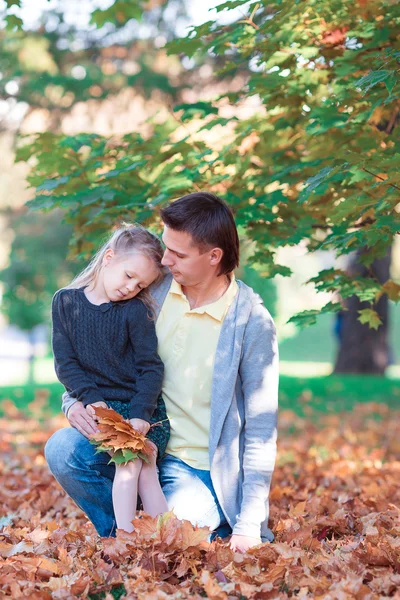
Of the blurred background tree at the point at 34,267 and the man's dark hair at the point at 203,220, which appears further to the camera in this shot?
the blurred background tree at the point at 34,267

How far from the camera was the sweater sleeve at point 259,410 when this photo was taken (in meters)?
2.91

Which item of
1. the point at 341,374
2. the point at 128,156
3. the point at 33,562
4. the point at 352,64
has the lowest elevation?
the point at 341,374

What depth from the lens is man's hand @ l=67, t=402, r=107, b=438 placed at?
295 centimetres

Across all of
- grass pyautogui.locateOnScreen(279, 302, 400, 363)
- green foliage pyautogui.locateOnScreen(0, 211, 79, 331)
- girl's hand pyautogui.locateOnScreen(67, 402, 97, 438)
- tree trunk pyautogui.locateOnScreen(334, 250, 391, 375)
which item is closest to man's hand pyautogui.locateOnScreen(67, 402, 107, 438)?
girl's hand pyautogui.locateOnScreen(67, 402, 97, 438)

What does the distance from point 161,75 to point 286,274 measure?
9575 millimetres

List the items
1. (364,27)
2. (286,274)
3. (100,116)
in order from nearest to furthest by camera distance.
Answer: (364,27), (286,274), (100,116)

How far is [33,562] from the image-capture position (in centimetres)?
266

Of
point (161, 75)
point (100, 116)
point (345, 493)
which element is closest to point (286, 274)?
point (345, 493)

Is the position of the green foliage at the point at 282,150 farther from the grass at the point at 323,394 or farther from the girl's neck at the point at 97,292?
the grass at the point at 323,394

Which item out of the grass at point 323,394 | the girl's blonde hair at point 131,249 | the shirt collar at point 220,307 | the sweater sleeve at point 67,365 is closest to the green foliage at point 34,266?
the grass at point 323,394

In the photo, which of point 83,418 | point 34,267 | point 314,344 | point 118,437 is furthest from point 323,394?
point 314,344

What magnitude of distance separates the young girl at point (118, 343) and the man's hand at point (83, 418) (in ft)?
0.06

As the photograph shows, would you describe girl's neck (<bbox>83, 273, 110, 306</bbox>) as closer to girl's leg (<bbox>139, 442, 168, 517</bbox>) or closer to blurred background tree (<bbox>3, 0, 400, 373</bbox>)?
girl's leg (<bbox>139, 442, 168, 517</bbox>)

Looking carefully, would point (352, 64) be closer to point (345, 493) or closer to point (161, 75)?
point (345, 493)
